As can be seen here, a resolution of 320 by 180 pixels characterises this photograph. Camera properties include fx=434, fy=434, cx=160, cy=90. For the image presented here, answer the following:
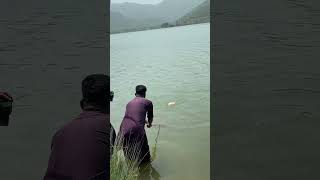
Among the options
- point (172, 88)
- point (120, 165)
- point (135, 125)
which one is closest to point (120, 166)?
point (120, 165)

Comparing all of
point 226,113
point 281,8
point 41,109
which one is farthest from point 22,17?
point 281,8

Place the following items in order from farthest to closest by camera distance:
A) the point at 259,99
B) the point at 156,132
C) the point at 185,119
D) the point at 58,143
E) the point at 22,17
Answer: the point at 185,119 < the point at 156,132 < the point at 259,99 < the point at 22,17 < the point at 58,143

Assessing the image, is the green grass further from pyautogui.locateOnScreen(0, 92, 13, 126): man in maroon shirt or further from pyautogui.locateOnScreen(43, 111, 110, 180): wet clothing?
pyautogui.locateOnScreen(43, 111, 110, 180): wet clothing

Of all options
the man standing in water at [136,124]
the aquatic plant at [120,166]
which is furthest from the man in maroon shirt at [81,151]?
the man standing in water at [136,124]

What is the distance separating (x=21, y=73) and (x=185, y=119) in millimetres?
3846

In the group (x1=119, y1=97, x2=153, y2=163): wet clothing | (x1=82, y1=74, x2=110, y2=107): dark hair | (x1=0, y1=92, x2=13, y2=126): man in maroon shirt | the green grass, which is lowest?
the green grass

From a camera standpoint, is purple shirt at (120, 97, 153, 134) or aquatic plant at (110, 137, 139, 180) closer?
aquatic plant at (110, 137, 139, 180)

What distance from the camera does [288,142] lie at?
258 cm

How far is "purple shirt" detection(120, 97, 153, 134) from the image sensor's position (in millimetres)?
3434

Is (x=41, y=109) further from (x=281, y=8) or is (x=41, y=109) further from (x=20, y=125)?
(x=281, y=8)

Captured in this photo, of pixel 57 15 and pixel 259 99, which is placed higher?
pixel 57 15

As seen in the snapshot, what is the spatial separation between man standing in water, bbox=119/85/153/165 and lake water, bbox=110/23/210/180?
17.9 inches

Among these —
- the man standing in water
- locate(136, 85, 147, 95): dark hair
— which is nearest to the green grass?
the man standing in water

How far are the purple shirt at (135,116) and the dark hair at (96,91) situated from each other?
58.6 inches
